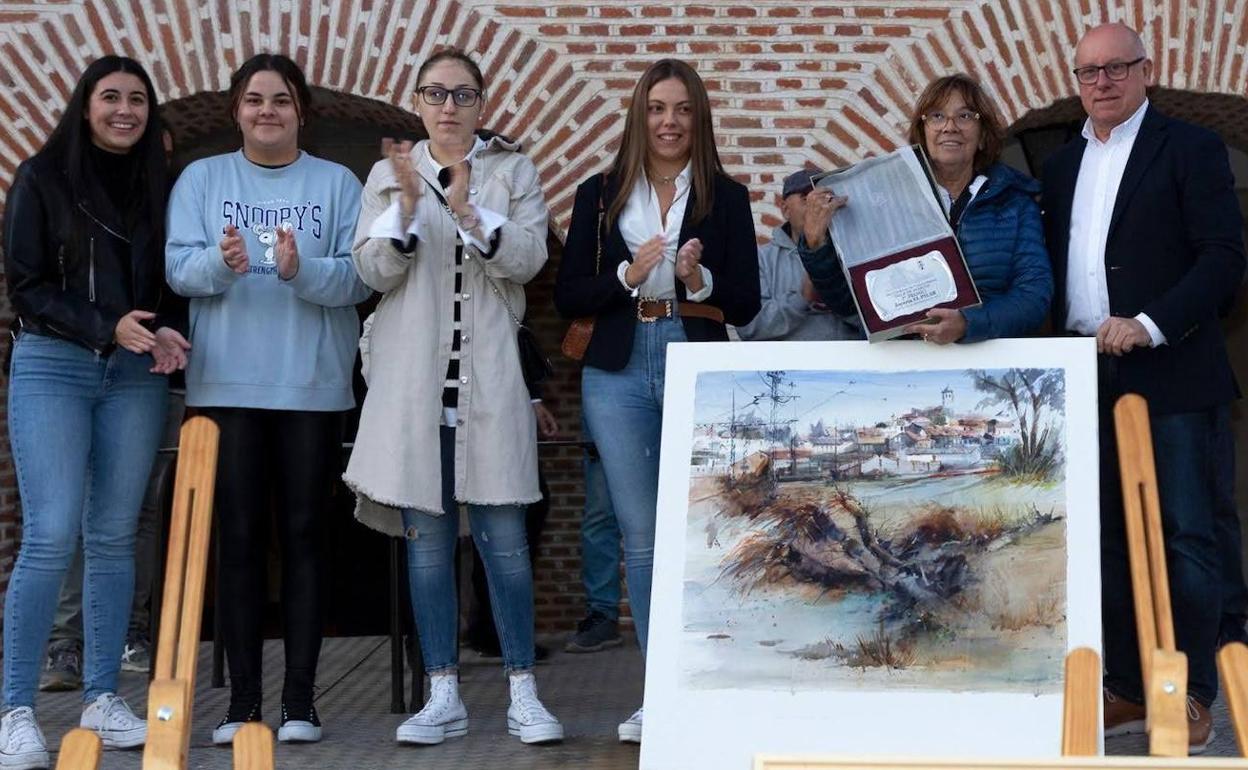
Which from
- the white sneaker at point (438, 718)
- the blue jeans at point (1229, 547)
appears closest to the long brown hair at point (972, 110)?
the blue jeans at point (1229, 547)

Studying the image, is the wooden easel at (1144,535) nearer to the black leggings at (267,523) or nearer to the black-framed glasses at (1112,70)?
the black-framed glasses at (1112,70)

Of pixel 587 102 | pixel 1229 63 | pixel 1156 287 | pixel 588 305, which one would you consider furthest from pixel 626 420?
pixel 1229 63

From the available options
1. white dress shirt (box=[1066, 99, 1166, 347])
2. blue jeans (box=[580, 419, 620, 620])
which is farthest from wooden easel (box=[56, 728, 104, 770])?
blue jeans (box=[580, 419, 620, 620])

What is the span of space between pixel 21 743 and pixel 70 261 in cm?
136

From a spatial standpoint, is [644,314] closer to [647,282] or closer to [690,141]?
[647,282]

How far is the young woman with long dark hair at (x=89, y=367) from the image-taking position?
15.3ft

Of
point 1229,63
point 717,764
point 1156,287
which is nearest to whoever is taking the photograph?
point 717,764

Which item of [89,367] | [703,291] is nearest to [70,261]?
[89,367]

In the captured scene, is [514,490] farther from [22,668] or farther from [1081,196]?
[1081,196]

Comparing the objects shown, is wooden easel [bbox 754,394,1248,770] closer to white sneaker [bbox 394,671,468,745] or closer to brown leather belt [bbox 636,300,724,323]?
brown leather belt [bbox 636,300,724,323]

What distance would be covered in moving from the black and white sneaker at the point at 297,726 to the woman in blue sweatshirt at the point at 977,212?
1968 mm

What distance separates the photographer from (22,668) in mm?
4684

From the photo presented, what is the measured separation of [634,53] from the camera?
6.85 meters

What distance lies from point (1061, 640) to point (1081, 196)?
4.78ft
